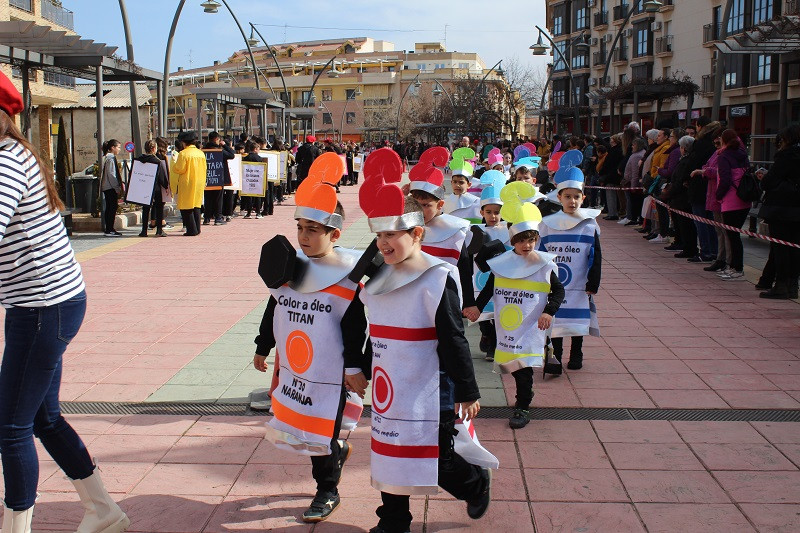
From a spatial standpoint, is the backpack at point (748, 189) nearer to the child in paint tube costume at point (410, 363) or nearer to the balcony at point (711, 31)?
the child in paint tube costume at point (410, 363)

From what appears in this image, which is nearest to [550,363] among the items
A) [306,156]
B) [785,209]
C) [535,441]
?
[535,441]

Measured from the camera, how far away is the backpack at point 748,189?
10.6 m

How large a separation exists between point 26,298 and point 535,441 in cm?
298

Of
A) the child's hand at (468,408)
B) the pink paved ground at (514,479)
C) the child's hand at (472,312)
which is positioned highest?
the child's hand at (472,312)

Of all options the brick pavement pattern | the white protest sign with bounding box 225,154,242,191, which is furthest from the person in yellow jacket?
the brick pavement pattern

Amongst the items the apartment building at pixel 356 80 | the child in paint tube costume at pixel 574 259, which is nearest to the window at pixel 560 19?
the apartment building at pixel 356 80

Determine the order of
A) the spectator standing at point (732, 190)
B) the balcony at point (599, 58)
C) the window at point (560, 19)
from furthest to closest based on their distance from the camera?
→ the window at point (560, 19), the balcony at point (599, 58), the spectator standing at point (732, 190)

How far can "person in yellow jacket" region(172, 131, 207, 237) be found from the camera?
1566 cm

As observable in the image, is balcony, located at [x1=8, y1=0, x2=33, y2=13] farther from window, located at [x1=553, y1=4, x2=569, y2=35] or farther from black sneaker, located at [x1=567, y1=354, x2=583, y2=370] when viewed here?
black sneaker, located at [x1=567, y1=354, x2=583, y2=370]

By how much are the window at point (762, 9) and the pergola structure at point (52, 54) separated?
3081 centimetres

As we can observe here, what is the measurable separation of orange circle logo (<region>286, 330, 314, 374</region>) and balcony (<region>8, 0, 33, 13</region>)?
44.4 meters

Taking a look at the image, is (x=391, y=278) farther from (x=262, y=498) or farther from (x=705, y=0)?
(x=705, y=0)

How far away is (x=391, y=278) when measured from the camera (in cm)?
365

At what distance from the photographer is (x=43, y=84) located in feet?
135
